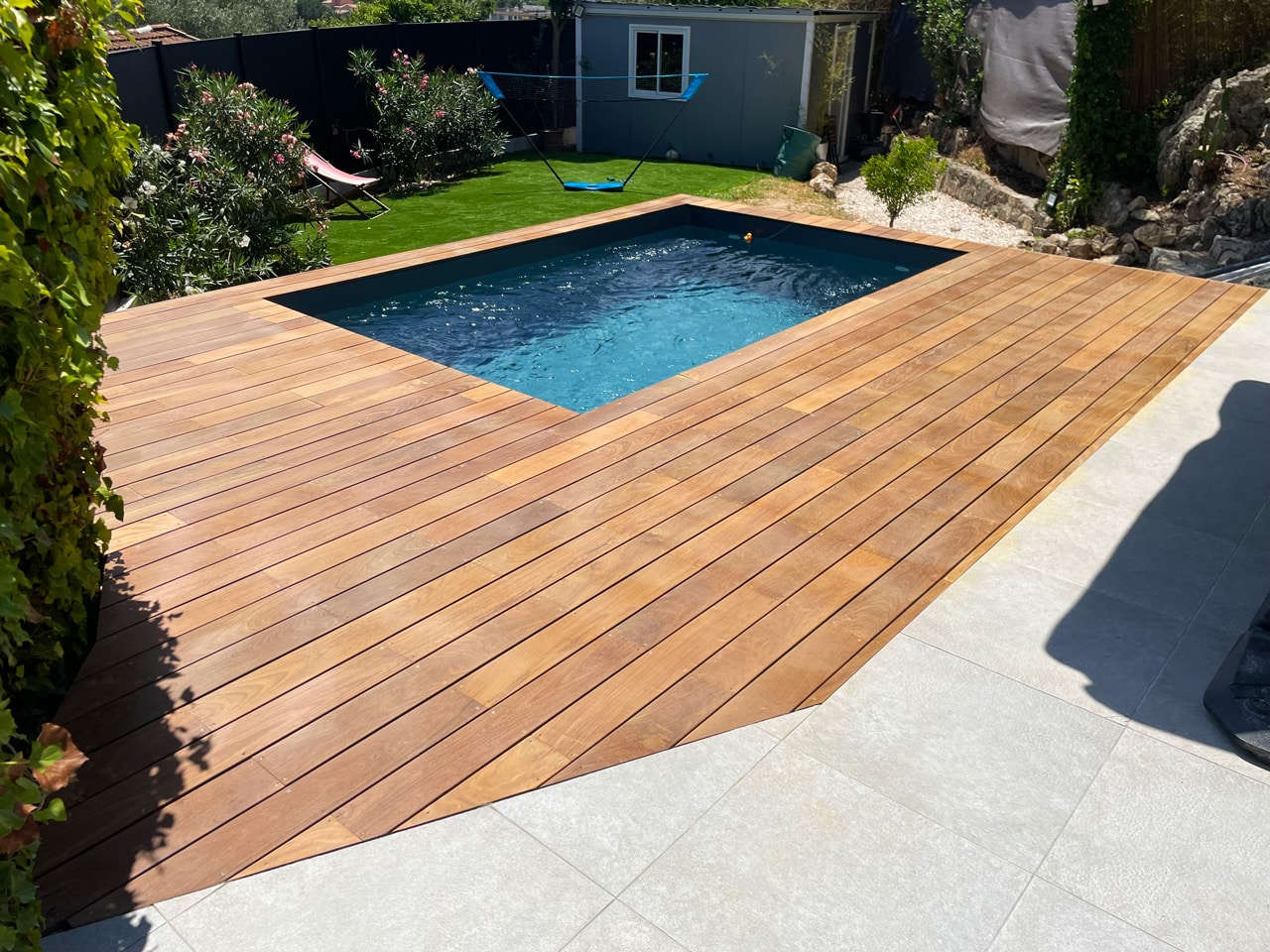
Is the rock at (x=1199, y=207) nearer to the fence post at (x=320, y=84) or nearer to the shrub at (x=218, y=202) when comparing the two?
the shrub at (x=218, y=202)

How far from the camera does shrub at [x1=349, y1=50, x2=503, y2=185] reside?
36.3 feet

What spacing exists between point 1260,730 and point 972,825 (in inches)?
32.7

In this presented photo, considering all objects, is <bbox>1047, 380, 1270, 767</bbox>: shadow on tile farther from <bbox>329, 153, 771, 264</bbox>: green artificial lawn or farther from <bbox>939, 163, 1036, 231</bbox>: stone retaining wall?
Answer: <bbox>939, 163, 1036, 231</bbox>: stone retaining wall

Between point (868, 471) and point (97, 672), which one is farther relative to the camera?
point (868, 471)

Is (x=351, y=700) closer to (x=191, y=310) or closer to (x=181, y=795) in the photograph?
(x=181, y=795)

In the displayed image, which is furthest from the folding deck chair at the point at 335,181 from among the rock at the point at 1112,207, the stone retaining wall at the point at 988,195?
the rock at the point at 1112,207

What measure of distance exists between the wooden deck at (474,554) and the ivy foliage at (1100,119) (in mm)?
4951

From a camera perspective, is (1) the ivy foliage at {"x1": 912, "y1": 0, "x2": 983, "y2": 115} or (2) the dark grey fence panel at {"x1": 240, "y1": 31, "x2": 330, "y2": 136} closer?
(2) the dark grey fence panel at {"x1": 240, "y1": 31, "x2": 330, "y2": 136}

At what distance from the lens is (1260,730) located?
2.35 metres

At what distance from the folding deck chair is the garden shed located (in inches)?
174

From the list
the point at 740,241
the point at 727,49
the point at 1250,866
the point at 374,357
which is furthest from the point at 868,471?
the point at 727,49

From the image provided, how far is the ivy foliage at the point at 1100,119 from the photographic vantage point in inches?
363

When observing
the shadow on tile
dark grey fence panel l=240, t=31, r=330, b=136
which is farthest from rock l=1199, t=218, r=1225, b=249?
dark grey fence panel l=240, t=31, r=330, b=136

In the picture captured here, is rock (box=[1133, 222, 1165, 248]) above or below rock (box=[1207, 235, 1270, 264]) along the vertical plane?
below
